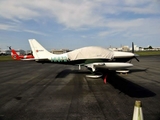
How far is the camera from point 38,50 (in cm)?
1426

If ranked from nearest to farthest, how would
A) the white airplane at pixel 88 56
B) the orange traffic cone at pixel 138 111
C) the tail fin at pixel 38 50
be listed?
the orange traffic cone at pixel 138 111
the white airplane at pixel 88 56
the tail fin at pixel 38 50

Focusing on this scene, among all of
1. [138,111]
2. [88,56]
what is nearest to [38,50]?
[88,56]

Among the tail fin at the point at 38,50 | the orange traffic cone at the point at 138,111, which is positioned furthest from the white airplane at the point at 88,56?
the orange traffic cone at the point at 138,111

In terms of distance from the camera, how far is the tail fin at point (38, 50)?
14.1 meters

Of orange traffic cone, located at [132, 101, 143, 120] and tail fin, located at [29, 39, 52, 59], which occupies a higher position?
tail fin, located at [29, 39, 52, 59]

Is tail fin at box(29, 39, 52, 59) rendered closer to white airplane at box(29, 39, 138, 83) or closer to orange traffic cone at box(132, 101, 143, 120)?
white airplane at box(29, 39, 138, 83)

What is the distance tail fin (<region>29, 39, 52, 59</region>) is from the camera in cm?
1411

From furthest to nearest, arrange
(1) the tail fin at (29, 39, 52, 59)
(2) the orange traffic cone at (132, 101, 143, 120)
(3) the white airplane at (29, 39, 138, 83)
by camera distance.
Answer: (1) the tail fin at (29, 39, 52, 59), (3) the white airplane at (29, 39, 138, 83), (2) the orange traffic cone at (132, 101, 143, 120)

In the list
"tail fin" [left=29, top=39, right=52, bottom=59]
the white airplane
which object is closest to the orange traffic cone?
the white airplane

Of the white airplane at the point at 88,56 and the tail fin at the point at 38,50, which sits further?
the tail fin at the point at 38,50

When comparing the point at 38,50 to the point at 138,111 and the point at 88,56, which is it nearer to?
the point at 88,56

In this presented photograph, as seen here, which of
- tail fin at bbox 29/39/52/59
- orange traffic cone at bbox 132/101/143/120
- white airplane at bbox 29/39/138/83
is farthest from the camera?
tail fin at bbox 29/39/52/59

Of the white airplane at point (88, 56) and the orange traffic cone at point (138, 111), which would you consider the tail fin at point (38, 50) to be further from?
the orange traffic cone at point (138, 111)

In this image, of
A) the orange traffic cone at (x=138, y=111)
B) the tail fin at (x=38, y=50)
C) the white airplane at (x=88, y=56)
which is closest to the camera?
the orange traffic cone at (x=138, y=111)
